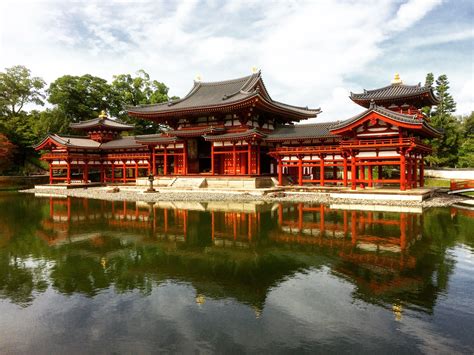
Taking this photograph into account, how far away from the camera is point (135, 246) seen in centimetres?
1192

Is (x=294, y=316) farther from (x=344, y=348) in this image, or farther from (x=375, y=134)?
(x=375, y=134)

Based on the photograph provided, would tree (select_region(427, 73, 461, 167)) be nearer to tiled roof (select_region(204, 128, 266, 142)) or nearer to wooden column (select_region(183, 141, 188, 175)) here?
tiled roof (select_region(204, 128, 266, 142))

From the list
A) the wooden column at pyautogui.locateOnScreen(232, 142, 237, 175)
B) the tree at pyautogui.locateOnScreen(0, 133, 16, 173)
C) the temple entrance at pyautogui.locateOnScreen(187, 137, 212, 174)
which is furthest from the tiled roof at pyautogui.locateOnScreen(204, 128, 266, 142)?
the tree at pyautogui.locateOnScreen(0, 133, 16, 173)

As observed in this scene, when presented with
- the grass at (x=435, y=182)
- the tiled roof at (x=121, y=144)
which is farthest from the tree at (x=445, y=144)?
the tiled roof at (x=121, y=144)

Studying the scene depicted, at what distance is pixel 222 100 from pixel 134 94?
3747cm

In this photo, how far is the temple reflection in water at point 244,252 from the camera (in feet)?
26.4

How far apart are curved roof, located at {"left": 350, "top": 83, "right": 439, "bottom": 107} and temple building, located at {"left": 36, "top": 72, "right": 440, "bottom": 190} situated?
3.3 inches

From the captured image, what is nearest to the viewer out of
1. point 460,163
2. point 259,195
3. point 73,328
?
point 73,328

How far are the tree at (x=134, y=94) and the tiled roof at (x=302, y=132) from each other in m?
37.0

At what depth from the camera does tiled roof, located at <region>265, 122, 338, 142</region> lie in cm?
3114

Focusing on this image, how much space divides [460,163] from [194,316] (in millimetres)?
46800

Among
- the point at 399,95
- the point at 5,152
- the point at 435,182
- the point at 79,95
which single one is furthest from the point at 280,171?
the point at 79,95

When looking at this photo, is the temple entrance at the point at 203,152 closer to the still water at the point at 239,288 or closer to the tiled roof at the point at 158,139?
the tiled roof at the point at 158,139

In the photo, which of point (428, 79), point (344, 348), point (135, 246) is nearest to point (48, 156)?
point (135, 246)
